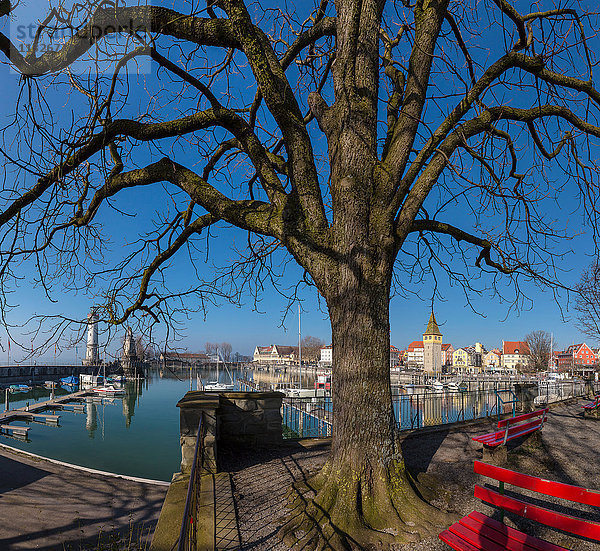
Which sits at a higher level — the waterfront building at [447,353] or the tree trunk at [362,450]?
the tree trunk at [362,450]

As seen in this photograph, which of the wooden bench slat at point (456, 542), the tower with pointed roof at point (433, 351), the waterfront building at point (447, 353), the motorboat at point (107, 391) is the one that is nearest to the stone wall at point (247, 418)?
the wooden bench slat at point (456, 542)

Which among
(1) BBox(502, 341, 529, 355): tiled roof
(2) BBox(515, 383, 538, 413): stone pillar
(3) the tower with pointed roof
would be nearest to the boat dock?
(2) BBox(515, 383, 538, 413): stone pillar

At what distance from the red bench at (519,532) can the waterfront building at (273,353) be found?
144736 millimetres

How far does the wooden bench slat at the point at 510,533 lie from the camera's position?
2745 millimetres

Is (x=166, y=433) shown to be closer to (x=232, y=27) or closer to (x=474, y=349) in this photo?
(x=232, y=27)

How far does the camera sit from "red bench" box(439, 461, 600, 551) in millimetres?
2639

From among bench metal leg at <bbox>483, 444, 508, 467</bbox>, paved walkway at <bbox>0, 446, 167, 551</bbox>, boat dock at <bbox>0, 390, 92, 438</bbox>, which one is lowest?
boat dock at <bbox>0, 390, 92, 438</bbox>

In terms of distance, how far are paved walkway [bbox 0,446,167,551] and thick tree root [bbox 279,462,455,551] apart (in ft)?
7.00

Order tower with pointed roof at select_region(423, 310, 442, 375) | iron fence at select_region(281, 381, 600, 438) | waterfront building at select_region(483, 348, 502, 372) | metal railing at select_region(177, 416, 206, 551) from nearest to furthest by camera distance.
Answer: metal railing at select_region(177, 416, 206, 551)
iron fence at select_region(281, 381, 600, 438)
tower with pointed roof at select_region(423, 310, 442, 375)
waterfront building at select_region(483, 348, 502, 372)

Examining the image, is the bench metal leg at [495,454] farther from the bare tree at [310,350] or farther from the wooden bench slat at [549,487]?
the bare tree at [310,350]

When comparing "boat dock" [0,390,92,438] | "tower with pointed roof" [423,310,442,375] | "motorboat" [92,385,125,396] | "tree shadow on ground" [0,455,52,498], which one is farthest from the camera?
"tower with pointed roof" [423,310,442,375]

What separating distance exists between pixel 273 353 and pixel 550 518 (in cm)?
15911

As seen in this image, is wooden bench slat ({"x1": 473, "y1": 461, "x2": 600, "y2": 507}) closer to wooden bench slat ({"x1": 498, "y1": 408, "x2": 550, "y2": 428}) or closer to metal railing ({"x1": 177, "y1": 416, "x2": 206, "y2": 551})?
metal railing ({"x1": 177, "y1": 416, "x2": 206, "y2": 551})

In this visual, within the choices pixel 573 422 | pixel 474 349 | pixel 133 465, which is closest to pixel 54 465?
pixel 133 465
